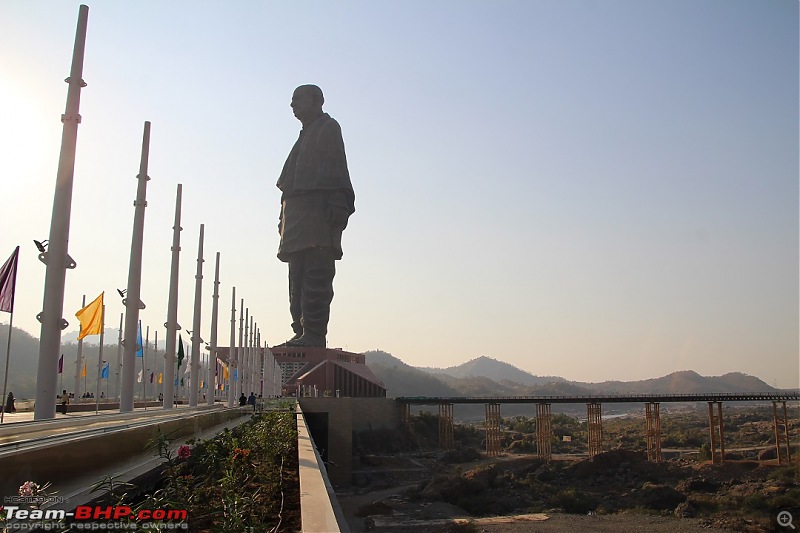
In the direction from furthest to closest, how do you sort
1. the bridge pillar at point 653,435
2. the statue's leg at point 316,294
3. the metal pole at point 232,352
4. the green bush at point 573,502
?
the statue's leg at point 316,294, the bridge pillar at point 653,435, the green bush at point 573,502, the metal pole at point 232,352

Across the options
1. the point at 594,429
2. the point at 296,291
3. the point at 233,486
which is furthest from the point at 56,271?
the point at 296,291

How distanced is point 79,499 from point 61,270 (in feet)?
23.8

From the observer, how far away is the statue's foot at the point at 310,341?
79.6 metres

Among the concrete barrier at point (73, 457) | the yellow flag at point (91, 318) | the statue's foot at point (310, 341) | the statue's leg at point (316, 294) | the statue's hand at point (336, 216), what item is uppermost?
the statue's hand at point (336, 216)

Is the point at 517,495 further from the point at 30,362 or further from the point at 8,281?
the point at 30,362

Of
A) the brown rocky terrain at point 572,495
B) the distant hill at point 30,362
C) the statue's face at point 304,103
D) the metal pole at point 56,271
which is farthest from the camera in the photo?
the distant hill at point 30,362

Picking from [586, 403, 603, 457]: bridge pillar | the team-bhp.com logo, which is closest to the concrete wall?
[586, 403, 603, 457]: bridge pillar

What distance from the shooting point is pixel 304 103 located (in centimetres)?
7962

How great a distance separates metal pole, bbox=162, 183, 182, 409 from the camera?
855 inches

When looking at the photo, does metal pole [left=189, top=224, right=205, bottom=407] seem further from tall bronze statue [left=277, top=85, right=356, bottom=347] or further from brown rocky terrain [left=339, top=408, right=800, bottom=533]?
tall bronze statue [left=277, top=85, right=356, bottom=347]

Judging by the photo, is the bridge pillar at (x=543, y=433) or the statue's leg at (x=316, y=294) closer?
the bridge pillar at (x=543, y=433)

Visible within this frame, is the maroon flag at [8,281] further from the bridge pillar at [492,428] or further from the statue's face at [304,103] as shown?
the statue's face at [304,103]

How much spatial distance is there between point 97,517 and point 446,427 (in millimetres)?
64527

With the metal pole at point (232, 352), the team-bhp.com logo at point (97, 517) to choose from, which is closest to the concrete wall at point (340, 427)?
the metal pole at point (232, 352)
